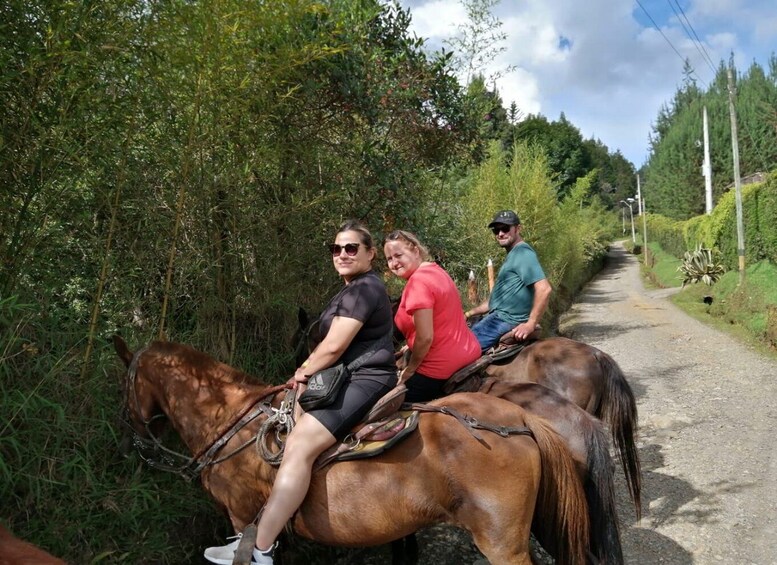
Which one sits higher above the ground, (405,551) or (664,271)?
(664,271)

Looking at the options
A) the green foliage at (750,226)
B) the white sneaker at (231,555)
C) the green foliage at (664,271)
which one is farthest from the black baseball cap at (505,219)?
the green foliage at (664,271)

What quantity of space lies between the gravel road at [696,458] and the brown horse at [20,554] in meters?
2.79

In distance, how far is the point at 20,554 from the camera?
1.76 meters

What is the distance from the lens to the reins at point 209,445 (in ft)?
9.89

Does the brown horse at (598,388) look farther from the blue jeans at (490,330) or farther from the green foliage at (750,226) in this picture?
the green foliage at (750,226)

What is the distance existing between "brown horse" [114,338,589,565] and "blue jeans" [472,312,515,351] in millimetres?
2010

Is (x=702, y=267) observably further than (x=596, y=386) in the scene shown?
Yes

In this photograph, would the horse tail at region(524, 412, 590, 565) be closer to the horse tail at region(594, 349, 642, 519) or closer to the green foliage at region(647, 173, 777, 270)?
the horse tail at region(594, 349, 642, 519)

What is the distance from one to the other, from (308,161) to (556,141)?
154 ft

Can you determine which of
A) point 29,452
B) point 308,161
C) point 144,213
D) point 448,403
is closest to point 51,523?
point 29,452

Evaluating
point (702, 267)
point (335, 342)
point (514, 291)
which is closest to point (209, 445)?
point (335, 342)

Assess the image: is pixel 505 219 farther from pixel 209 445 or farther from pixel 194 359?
pixel 209 445

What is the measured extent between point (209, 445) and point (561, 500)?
1.82m

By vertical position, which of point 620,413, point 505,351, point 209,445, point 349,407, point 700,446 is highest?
point 349,407
